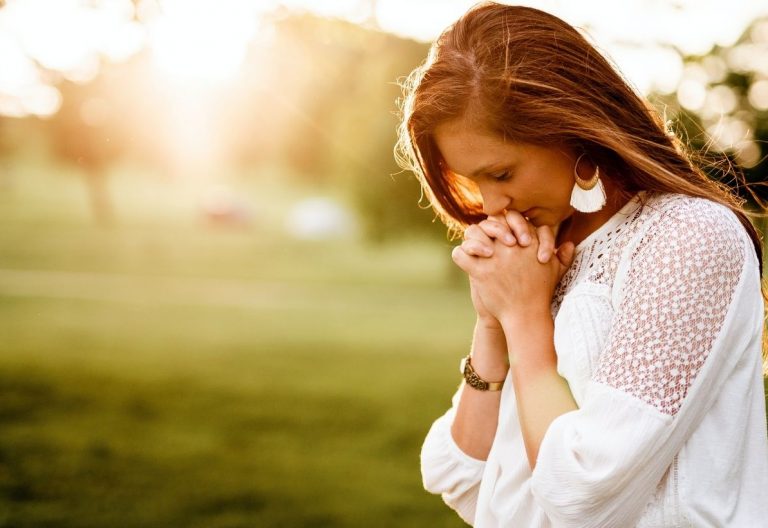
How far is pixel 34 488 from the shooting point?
646 cm

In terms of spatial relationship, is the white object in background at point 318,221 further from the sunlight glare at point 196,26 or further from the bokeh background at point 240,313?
the sunlight glare at point 196,26

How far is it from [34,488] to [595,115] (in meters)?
6.09

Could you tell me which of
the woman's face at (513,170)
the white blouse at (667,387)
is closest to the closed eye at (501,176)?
the woman's face at (513,170)

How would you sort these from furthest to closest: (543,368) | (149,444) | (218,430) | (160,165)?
1. (160,165)
2. (218,430)
3. (149,444)
4. (543,368)

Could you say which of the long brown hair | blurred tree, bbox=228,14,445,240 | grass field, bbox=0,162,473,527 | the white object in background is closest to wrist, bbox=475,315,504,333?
the long brown hair

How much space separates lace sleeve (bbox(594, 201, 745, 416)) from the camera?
4.88ft

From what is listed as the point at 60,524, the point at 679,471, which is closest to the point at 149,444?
the point at 60,524

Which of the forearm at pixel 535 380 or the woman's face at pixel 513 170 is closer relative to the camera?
the forearm at pixel 535 380

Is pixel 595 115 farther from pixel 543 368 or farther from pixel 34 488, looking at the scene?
pixel 34 488

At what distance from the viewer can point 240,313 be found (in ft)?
67.9

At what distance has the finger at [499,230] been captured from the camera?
6.13 feet

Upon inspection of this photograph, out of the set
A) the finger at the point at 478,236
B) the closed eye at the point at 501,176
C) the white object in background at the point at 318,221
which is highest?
the white object in background at the point at 318,221

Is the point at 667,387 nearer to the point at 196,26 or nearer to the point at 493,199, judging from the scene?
the point at 493,199

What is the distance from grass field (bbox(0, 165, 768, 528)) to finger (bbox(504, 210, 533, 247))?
445 cm
